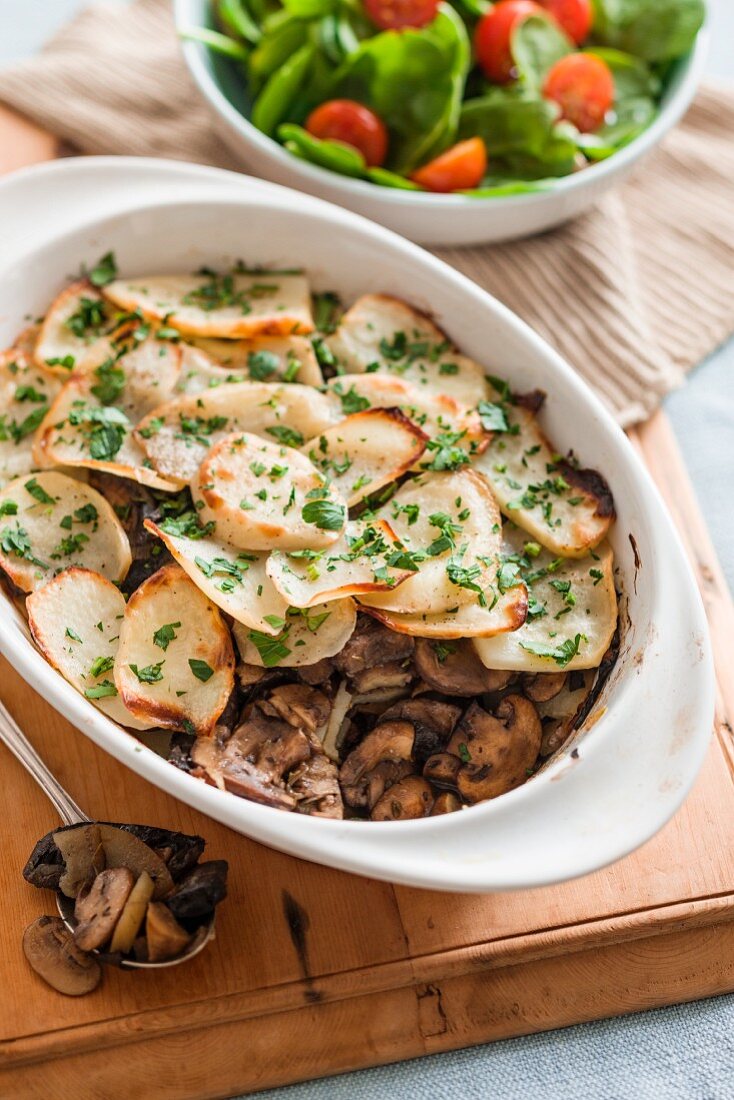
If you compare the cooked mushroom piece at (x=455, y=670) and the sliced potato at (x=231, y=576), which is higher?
the cooked mushroom piece at (x=455, y=670)

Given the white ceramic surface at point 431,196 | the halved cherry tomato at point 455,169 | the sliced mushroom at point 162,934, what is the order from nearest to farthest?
1. the sliced mushroom at point 162,934
2. the white ceramic surface at point 431,196
3. the halved cherry tomato at point 455,169

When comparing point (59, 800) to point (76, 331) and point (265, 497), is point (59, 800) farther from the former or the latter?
point (76, 331)

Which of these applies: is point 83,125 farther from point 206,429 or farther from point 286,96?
point 206,429

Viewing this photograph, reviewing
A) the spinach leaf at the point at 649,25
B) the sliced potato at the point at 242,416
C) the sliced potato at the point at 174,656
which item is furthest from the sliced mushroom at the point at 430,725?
the spinach leaf at the point at 649,25

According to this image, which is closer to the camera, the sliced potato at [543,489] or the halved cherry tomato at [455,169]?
the sliced potato at [543,489]

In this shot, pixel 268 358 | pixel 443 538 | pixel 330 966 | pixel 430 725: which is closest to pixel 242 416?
pixel 268 358

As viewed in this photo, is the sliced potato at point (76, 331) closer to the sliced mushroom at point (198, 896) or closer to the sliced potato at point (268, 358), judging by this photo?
the sliced potato at point (268, 358)

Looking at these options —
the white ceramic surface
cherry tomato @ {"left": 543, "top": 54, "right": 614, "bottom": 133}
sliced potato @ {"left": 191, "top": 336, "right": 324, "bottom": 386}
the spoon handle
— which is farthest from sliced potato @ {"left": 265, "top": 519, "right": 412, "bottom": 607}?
cherry tomato @ {"left": 543, "top": 54, "right": 614, "bottom": 133}

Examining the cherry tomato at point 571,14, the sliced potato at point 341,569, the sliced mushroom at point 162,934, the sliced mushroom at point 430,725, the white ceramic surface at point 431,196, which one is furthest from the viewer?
the cherry tomato at point 571,14
